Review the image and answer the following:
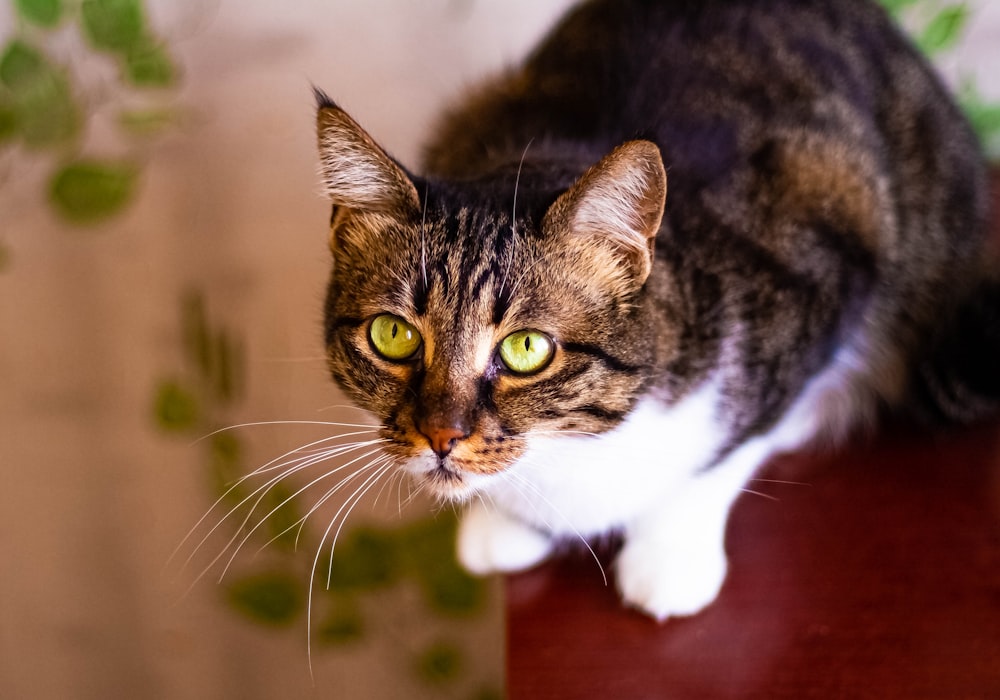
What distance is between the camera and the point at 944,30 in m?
1.33

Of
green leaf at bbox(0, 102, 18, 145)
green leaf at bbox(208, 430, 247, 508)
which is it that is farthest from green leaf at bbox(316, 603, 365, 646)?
green leaf at bbox(0, 102, 18, 145)

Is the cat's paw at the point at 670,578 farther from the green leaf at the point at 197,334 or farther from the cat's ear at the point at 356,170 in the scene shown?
the green leaf at the point at 197,334

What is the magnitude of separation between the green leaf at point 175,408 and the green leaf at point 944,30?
1.36m

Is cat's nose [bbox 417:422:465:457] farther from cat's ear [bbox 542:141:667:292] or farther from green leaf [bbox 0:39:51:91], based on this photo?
green leaf [bbox 0:39:51:91]

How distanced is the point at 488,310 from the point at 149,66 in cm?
104

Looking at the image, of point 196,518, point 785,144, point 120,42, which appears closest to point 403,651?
point 196,518

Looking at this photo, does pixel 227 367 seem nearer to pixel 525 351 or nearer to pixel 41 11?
pixel 41 11

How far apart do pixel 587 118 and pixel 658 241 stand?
0.27 meters

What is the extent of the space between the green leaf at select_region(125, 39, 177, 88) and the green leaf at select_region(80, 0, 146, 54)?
0.05ft

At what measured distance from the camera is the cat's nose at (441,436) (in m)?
0.65

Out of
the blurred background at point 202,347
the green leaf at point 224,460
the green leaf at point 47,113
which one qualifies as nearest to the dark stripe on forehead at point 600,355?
the blurred background at point 202,347

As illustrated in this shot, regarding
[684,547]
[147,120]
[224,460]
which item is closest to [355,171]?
[684,547]

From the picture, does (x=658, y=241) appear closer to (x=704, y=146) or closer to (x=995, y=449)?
(x=704, y=146)

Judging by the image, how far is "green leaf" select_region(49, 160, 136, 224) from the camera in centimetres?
141
